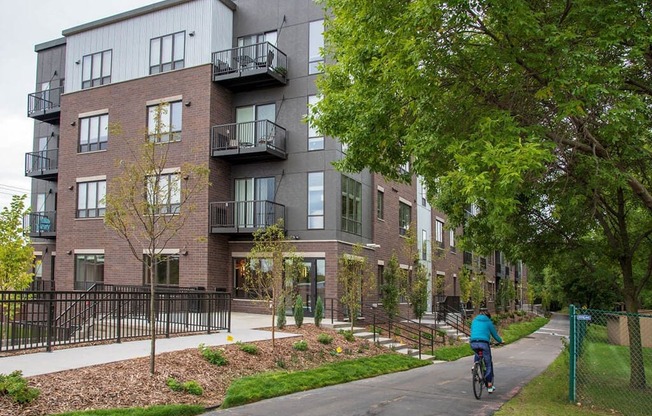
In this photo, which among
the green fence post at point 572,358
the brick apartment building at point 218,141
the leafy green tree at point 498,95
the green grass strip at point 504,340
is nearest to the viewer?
the leafy green tree at point 498,95

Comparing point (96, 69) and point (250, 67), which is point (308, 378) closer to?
point (250, 67)

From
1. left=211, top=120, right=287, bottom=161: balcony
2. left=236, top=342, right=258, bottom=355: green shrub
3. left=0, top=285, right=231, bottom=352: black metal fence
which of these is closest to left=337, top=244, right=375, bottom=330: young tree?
left=0, top=285, right=231, bottom=352: black metal fence

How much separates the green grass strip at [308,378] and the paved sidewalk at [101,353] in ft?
7.19

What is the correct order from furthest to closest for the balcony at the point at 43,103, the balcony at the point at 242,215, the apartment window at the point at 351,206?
the balcony at the point at 43,103 < the apartment window at the point at 351,206 < the balcony at the point at 242,215

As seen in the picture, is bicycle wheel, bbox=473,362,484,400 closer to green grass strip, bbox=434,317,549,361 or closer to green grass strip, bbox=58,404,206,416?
green grass strip, bbox=58,404,206,416

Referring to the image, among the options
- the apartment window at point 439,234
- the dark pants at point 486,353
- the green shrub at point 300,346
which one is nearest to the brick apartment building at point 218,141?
the green shrub at point 300,346

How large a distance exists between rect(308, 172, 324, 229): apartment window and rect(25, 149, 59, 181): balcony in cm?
1580

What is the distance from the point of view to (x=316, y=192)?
24.4 metres

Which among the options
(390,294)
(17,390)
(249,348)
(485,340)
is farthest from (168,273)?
(17,390)

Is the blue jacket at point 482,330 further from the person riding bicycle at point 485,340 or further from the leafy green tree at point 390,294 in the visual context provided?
the leafy green tree at point 390,294

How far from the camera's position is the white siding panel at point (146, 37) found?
1015 inches

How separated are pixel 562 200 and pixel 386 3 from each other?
6009mm

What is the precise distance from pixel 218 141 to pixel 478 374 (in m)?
16.7

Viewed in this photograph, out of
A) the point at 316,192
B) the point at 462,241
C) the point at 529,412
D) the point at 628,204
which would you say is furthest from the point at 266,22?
the point at 529,412
